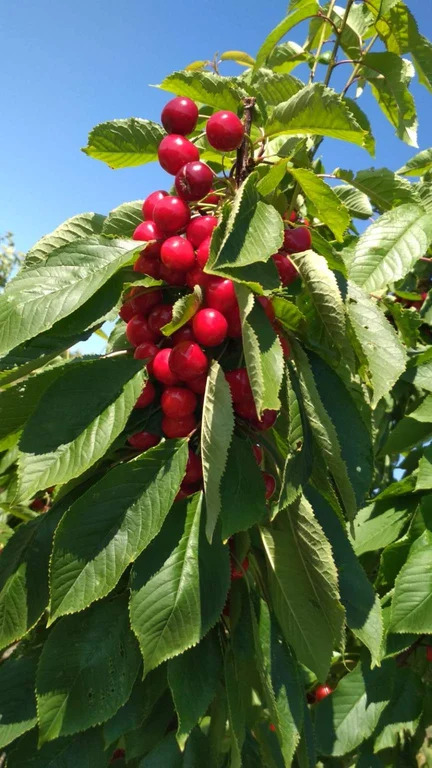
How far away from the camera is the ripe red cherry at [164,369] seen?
3.38 feet

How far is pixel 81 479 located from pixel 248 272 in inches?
18.4

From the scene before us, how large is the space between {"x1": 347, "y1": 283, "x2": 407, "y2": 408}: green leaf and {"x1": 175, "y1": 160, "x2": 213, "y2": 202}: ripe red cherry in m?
0.33

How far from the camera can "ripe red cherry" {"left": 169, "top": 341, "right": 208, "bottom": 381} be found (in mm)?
985

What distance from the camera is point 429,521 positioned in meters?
1.55

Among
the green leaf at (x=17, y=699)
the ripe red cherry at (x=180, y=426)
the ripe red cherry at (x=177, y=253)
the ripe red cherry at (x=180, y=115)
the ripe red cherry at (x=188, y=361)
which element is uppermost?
the ripe red cherry at (x=180, y=115)

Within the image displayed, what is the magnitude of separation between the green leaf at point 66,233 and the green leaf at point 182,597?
615mm

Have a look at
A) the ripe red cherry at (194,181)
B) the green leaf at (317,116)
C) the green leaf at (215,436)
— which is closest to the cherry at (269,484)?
the green leaf at (215,436)

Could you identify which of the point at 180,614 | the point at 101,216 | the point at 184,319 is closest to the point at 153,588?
the point at 180,614

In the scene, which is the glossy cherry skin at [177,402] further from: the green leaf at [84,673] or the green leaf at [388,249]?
the green leaf at [388,249]

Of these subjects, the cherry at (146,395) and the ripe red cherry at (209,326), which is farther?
the cherry at (146,395)

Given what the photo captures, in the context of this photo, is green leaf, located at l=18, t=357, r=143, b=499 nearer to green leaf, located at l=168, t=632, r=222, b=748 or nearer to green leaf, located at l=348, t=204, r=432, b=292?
green leaf, located at l=168, t=632, r=222, b=748

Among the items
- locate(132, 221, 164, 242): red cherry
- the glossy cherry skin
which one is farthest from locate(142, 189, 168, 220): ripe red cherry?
the glossy cherry skin

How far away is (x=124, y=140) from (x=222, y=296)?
469 millimetres

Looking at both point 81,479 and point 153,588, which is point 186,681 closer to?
point 153,588
